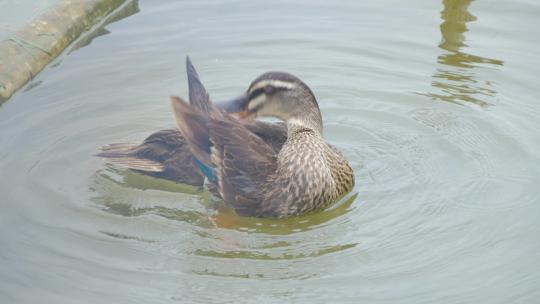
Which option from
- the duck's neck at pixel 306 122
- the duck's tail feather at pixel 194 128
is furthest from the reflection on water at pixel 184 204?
the duck's neck at pixel 306 122

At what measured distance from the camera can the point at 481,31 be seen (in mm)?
9641

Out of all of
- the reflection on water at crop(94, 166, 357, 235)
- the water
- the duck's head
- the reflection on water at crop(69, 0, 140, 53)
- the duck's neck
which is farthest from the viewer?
the reflection on water at crop(69, 0, 140, 53)

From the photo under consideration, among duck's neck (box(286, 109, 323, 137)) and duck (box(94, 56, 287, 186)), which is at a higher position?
duck's neck (box(286, 109, 323, 137))

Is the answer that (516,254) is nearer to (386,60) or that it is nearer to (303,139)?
(303,139)

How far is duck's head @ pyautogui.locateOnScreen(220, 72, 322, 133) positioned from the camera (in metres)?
6.73

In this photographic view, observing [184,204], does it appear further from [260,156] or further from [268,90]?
[268,90]

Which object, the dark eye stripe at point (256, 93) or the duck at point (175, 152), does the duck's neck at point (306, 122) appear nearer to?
the duck at point (175, 152)

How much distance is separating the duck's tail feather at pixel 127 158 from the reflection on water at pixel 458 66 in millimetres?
2737

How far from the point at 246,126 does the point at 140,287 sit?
1.77 meters

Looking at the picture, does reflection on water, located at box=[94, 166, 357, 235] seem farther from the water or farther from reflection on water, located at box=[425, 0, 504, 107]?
reflection on water, located at box=[425, 0, 504, 107]

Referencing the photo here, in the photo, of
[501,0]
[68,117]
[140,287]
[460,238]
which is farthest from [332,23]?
[140,287]

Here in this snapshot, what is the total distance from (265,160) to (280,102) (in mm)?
488

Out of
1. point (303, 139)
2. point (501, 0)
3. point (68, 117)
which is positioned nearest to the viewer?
point (303, 139)

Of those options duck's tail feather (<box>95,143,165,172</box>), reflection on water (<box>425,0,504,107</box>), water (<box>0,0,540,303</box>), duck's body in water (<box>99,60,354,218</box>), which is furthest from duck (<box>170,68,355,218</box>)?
reflection on water (<box>425,0,504,107</box>)
